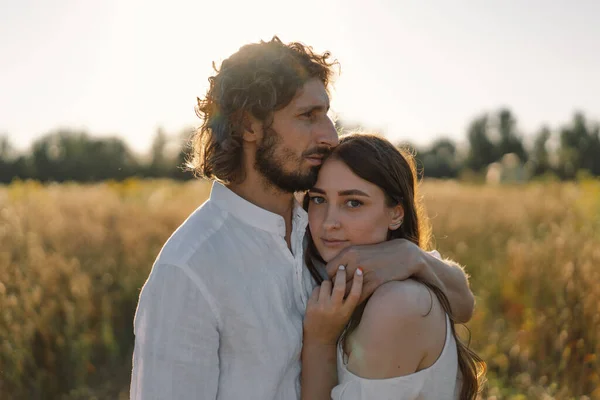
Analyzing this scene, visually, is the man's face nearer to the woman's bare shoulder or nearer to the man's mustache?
the man's mustache

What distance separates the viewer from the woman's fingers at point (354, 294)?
7.22 feet

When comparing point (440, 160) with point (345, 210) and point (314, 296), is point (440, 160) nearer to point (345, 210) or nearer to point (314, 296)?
point (345, 210)

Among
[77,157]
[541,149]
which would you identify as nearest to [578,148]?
[541,149]

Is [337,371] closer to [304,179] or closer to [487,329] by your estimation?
[304,179]

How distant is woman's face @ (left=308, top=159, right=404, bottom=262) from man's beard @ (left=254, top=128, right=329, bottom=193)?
0.10 m

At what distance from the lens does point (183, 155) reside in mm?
11125

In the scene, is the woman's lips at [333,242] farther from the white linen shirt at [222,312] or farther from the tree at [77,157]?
the tree at [77,157]

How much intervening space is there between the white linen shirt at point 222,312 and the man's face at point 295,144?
23cm

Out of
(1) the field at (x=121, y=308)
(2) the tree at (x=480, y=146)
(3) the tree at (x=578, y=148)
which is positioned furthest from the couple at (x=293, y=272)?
(2) the tree at (x=480, y=146)

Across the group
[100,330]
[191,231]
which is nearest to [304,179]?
[191,231]

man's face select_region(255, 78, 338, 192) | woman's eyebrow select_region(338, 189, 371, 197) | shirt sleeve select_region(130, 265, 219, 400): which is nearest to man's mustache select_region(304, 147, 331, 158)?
man's face select_region(255, 78, 338, 192)

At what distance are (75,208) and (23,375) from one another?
509cm

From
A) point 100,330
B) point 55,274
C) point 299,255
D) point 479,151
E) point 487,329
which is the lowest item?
point 479,151

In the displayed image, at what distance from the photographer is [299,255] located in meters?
2.42
